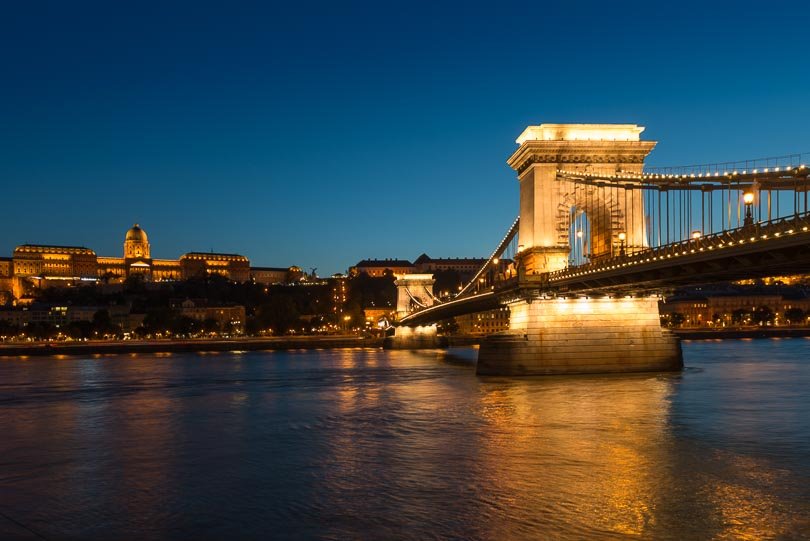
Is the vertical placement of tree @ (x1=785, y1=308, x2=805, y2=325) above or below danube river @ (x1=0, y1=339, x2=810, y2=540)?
above

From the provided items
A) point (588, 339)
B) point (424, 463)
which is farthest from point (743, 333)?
point (424, 463)

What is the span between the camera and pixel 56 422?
3166 cm

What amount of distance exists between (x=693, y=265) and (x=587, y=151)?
12404mm

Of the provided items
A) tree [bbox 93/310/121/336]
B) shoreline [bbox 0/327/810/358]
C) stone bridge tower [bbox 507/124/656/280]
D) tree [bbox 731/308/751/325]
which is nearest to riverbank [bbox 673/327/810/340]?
shoreline [bbox 0/327/810/358]

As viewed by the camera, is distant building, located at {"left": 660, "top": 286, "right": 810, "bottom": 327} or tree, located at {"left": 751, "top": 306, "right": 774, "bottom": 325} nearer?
tree, located at {"left": 751, "top": 306, "right": 774, "bottom": 325}

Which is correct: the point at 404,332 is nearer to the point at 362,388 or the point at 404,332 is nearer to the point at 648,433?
the point at 362,388

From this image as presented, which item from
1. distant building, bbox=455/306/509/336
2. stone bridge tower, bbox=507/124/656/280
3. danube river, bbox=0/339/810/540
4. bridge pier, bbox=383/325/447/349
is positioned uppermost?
stone bridge tower, bbox=507/124/656/280

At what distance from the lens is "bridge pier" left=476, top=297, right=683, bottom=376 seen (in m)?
38.8

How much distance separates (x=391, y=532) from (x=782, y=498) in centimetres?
719

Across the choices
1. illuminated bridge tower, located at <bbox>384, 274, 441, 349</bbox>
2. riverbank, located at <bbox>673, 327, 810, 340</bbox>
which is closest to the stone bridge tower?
illuminated bridge tower, located at <bbox>384, 274, 441, 349</bbox>

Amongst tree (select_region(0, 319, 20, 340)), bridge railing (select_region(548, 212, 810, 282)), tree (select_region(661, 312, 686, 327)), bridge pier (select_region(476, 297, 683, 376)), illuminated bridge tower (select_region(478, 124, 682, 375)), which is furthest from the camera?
tree (select_region(661, 312, 686, 327))

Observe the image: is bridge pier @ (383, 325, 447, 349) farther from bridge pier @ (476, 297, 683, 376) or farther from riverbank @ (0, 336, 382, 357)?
bridge pier @ (476, 297, 683, 376)

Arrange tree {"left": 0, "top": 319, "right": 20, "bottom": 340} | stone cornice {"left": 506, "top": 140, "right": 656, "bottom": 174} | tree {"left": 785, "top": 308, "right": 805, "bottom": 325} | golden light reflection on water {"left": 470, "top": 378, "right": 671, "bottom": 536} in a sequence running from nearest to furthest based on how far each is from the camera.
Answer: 1. golden light reflection on water {"left": 470, "top": 378, "right": 671, "bottom": 536}
2. stone cornice {"left": 506, "top": 140, "right": 656, "bottom": 174}
3. tree {"left": 0, "top": 319, "right": 20, "bottom": 340}
4. tree {"left": 785, "top": 308, "right": 805, "bottom": 325}

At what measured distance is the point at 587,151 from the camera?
4125 centimetres
